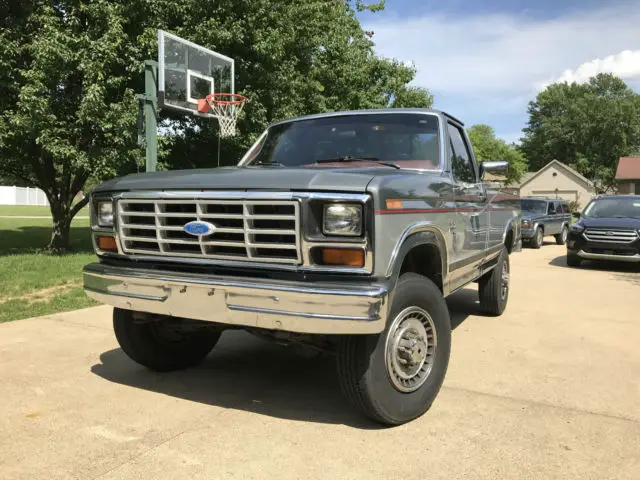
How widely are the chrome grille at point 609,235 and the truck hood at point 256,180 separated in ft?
32.5

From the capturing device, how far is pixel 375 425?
3363mm

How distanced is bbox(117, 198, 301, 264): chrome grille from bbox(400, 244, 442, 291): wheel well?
959 mm

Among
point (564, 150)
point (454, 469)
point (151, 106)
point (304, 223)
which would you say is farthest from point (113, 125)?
point (564, 150)

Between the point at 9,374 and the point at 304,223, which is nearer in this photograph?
the point at 304,223

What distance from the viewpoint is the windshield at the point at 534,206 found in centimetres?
1898

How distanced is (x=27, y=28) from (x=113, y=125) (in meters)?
3.08

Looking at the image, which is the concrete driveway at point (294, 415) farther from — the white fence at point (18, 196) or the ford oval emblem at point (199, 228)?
the white fence at point (18, 196)

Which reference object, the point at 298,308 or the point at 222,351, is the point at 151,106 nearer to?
the point at 222,351

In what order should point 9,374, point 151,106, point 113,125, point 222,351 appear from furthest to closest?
1. point 113,125
2. point 151,106
3. point 222,351
4. point 9,374

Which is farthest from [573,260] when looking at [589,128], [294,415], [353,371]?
[589,128]

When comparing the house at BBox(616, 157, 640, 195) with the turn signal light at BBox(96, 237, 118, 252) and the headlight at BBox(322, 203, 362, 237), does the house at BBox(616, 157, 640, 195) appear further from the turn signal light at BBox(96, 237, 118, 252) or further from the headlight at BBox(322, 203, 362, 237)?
the turn signal light at BBox(96, 237, 118, 252)

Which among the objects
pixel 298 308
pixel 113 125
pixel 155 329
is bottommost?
pixel 155 329

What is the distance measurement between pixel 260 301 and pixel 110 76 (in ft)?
34.4

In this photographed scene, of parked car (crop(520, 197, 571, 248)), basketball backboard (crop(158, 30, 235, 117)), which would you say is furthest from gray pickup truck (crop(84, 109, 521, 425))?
parked car (crop(520, 197, 571, 248))
